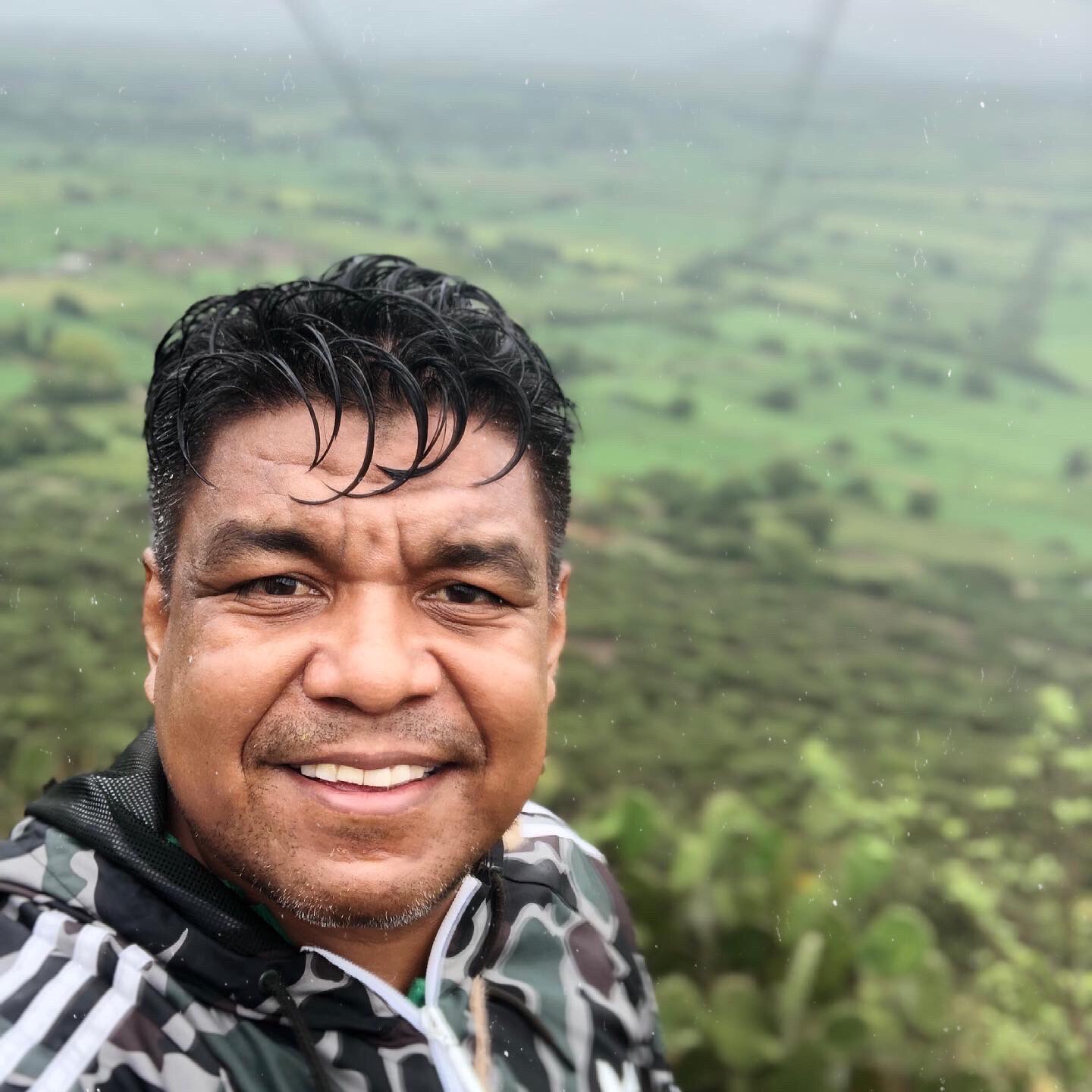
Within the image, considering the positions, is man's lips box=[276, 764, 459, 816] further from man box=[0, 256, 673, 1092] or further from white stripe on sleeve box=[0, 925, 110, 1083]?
white stripe on sleeve box=[0, 925, 110, 1083]

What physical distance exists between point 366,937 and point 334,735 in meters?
0.39

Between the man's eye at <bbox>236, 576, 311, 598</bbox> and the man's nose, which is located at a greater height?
the man's eye at <bbox>236, 576, 311, 598</bbox>

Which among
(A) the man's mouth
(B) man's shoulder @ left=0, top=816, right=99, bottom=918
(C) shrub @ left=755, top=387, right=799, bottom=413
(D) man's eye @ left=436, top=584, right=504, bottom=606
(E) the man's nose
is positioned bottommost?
(B) man's shoulder @ left=0, top=816, right=99, bottom=918

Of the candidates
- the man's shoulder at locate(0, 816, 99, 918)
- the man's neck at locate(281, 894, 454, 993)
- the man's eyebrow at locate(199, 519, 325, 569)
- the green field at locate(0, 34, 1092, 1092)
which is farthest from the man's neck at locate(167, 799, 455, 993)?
the green field at locate(0, 34, 1092, 1092)

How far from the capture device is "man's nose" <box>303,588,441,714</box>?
1658 mm

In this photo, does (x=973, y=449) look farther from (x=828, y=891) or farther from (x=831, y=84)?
(x=828, y=891)

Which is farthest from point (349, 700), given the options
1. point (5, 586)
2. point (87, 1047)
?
point (5, 586)

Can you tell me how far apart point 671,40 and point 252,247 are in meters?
1.68

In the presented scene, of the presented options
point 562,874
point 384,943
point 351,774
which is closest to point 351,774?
point 351,774

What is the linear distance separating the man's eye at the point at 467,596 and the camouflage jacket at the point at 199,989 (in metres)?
0.45

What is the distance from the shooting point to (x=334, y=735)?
1.67 m

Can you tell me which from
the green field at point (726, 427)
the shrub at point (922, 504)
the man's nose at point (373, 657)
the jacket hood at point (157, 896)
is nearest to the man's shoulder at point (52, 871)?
the jacket hood at point (157, 896)

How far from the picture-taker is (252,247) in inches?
195

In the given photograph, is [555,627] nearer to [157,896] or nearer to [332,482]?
[332,482]
